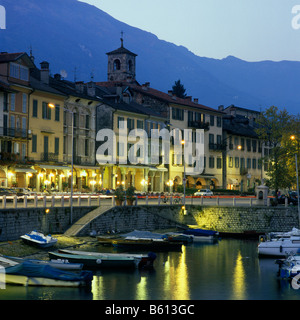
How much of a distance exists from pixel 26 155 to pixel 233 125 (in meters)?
56.1

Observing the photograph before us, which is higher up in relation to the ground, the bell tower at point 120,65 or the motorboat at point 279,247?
the bell tower at point 120,65

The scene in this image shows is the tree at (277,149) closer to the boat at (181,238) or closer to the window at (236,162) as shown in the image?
the boat at (181,238)

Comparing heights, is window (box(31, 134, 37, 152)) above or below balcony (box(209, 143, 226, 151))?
below

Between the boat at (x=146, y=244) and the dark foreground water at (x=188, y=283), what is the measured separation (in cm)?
91

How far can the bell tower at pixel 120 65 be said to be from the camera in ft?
379

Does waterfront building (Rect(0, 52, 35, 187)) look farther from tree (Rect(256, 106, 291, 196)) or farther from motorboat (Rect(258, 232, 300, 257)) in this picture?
motorboat (Rect(258, 232, 300, 257))

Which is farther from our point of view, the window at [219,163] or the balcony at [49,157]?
the window at [219,163]

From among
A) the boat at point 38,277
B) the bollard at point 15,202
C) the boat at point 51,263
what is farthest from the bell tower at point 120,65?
the boat at point 38,277

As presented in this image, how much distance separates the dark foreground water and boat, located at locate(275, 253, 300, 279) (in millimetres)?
556

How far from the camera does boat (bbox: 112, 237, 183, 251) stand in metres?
49.2

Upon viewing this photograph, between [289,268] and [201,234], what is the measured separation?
19854 mm

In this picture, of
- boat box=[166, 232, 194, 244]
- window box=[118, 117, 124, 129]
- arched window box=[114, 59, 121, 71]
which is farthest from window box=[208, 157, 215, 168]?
boat box=[166, 232, 194, 244]

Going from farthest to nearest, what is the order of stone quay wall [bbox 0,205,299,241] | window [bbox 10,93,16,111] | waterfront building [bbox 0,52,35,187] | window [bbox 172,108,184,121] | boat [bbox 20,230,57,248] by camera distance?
window [bbox 172,108,184,121] < window [bbox 10,93,16,111] < waterfront building [bbox 0,52,35,187] < stone quay wall [bbox 0,205,299,241] < boat [bbox 20,230,57,248]
